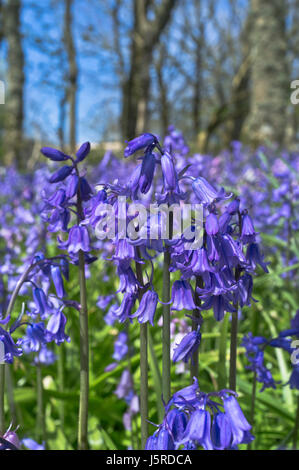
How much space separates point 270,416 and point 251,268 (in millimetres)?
1414

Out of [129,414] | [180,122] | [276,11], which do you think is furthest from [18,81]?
[180,122]

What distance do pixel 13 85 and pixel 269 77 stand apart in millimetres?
8064

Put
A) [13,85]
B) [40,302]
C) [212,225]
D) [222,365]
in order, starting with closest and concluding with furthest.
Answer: [212,225] < [40,302] < [222,365] < [13,85]

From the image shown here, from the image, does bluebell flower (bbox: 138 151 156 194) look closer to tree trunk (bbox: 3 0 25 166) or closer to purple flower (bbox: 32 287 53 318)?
purple flower (bbox: 32 287 53 318)

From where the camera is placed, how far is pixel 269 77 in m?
8.52

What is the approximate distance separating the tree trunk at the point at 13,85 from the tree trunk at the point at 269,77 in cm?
754

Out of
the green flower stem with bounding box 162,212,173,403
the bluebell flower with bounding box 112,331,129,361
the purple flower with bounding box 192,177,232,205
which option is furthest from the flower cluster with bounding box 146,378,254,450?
the bluebell flower with bounding box 112,331,129,361

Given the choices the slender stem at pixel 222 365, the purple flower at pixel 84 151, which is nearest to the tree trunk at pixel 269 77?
the slender stem at pixel 222 365

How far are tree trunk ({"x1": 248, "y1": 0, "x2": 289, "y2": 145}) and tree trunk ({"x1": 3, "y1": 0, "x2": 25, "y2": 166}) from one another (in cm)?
754

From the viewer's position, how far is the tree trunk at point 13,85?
1355 centimetres

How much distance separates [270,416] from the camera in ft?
7.72

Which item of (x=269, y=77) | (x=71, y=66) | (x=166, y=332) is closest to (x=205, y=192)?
(x=166, y=332)

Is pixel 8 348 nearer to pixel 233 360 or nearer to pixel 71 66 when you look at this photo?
pixel 233 360

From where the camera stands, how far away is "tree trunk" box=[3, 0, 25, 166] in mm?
13555
